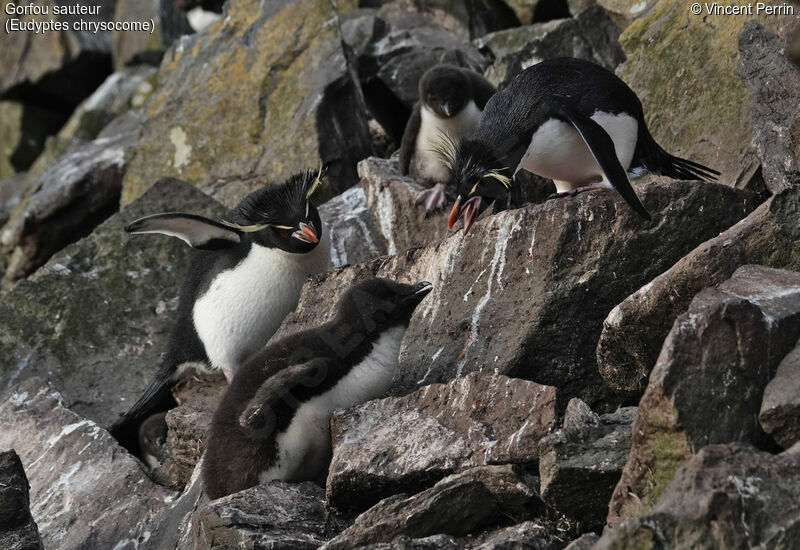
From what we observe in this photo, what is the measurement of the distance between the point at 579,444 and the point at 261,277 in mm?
3198

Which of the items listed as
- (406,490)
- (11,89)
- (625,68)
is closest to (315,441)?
(406,490)

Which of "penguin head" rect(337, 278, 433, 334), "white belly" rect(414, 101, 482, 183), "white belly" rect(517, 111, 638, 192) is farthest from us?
"white belly" rect(414, 101, 482, 183)

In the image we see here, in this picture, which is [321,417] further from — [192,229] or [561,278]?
[192,229]

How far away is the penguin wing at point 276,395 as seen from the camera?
4.48m

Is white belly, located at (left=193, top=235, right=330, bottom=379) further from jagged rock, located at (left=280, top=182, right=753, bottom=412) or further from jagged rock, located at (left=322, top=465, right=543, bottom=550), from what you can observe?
jagged rock, located at (left=322, top=465, right=543, bottom=550)

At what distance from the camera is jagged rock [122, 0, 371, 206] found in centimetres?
884

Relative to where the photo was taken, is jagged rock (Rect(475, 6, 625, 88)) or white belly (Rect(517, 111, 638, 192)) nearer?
white belly (Rect(517, 111, 638, 192))

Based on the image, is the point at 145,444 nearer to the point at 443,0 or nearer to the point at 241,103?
the point at 241,103

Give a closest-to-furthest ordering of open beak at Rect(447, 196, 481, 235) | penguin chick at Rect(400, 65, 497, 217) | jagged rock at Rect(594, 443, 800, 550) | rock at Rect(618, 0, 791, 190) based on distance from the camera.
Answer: jagged rock at Rect(594, 443, 800, 550) → open beak at Rect(447, 196, 481, 235) → rock at Rect(618, 0, 791, 190) → penguin chick at Rect(400, 65, 497, 217)

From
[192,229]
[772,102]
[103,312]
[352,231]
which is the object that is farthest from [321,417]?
[103,312]

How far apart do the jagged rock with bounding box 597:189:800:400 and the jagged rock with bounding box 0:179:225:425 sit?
375 centimetres

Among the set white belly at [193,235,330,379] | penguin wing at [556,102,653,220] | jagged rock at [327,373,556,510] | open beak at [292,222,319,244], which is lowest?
white belly at [193,235,330,379]

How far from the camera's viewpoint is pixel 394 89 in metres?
9.52

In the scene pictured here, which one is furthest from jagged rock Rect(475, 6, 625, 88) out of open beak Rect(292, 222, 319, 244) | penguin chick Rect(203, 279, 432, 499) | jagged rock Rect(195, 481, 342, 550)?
jagged rock Rect(195, 481, 342, 550)
